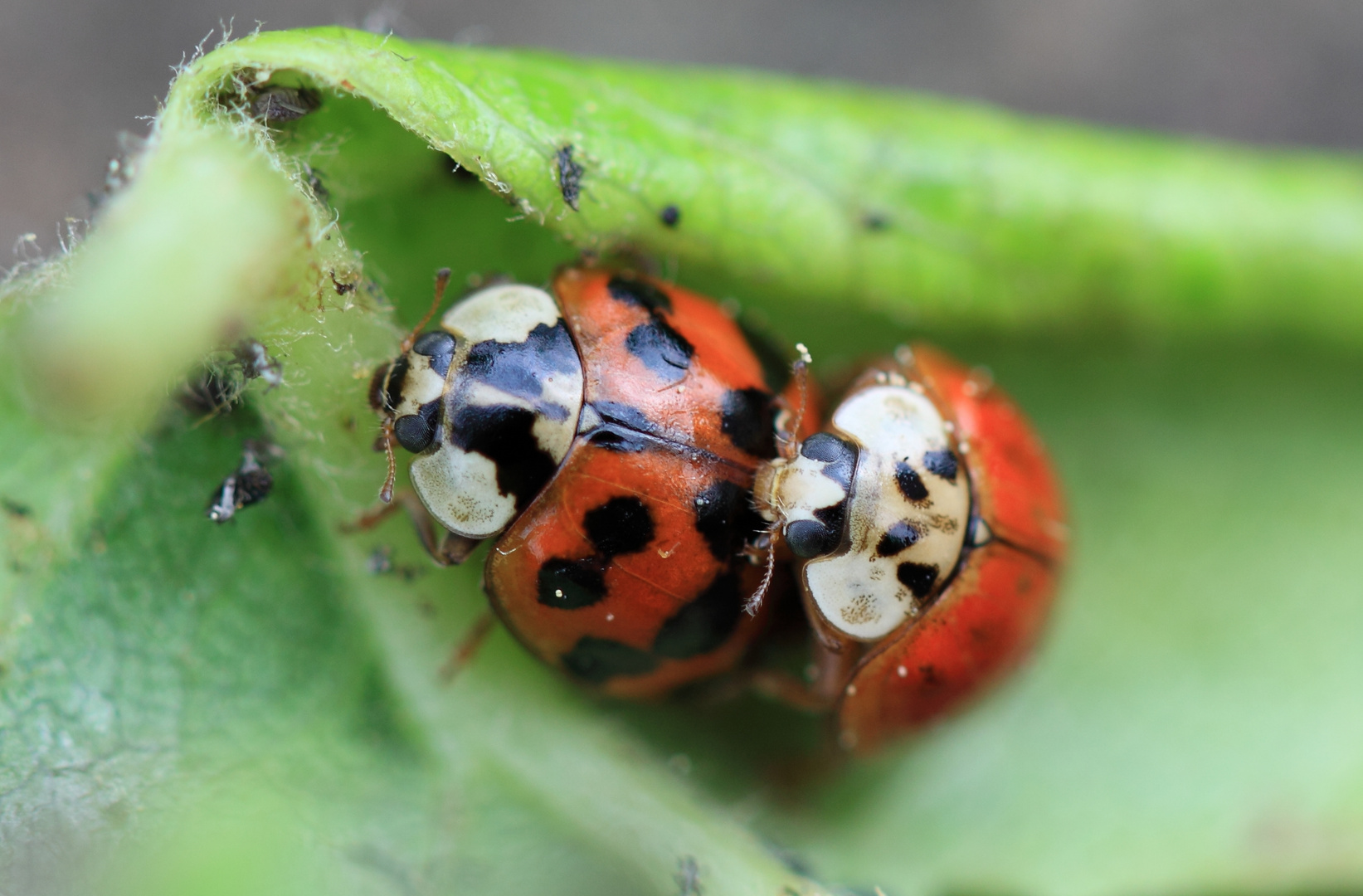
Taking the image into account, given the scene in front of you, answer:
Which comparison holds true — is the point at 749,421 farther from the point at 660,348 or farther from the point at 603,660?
the point at 603,660

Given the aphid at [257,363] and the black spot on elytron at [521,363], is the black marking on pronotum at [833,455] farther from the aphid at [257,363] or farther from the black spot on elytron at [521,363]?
the aphid at [257,363]

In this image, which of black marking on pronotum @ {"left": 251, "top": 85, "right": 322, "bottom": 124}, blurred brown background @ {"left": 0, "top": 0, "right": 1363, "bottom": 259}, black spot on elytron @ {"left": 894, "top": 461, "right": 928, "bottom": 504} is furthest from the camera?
blurred brown background @ {"left": 0, "top": 0, "right": 1363, "bottom": 259}

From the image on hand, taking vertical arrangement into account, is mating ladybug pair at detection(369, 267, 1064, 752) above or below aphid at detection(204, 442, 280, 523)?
above

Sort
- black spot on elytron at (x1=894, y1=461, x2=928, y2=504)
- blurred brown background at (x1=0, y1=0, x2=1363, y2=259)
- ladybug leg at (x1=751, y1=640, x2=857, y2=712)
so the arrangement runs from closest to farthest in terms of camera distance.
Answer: black spot on elytron at (x1=894, y1=461, x2=928, y2=504), ladybug leg at (x1=751, y1=640, x2=857, y2=712), blurred brown background at (x1=0, y1=0, x2=1363, y2=259)

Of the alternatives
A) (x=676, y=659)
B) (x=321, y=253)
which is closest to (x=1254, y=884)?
(x=676, y=659)

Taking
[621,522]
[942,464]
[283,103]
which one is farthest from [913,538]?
[283,103]

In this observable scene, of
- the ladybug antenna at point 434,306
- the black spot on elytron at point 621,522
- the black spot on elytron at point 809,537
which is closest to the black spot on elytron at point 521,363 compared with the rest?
the ladybug antenna at point 434,306

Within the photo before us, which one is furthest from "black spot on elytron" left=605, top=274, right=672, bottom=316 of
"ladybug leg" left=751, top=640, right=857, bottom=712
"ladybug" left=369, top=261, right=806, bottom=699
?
"ladybug leg" left=751, top=640, right=857, bottom=712

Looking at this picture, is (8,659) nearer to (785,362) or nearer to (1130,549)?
(785,362)

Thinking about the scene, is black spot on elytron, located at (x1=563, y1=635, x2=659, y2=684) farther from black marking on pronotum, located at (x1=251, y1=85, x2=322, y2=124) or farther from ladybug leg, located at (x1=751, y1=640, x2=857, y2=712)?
black marking on pronotum, located at (x1=251, y1=85, x2=322, y2=124)
